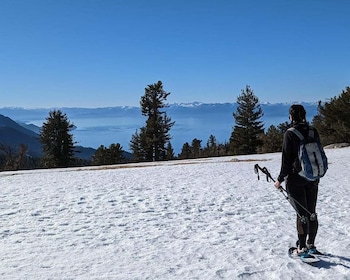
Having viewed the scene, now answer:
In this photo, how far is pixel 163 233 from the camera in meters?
7.32

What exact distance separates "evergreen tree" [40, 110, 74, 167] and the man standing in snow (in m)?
50.2

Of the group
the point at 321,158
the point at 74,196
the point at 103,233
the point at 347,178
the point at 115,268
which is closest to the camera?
the point at 321,158

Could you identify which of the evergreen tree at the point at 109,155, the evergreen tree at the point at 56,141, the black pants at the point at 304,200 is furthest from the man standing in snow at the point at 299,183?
the evergreen tree at the point at 56,141

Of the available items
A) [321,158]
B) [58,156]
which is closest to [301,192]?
[321,158]

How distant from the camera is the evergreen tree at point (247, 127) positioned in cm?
5356

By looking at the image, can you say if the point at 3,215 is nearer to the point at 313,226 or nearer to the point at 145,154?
the point at 313,226

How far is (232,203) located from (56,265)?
564 cm

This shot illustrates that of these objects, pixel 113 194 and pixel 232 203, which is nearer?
pixel 232 203

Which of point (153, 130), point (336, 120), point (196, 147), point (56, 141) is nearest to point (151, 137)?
point (153, 130)

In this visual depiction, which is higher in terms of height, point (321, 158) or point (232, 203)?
point (321, 158)

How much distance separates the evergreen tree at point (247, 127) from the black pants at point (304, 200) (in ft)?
158

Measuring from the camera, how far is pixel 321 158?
504cm

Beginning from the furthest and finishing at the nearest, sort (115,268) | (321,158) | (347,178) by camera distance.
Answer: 1. (347,178)
2. (115,268)
3. (321,158)

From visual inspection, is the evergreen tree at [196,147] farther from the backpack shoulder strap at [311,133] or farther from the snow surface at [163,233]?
the backpack shoulder strap at [311,133]
